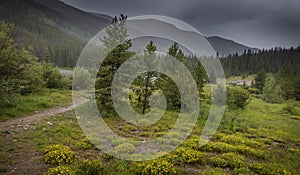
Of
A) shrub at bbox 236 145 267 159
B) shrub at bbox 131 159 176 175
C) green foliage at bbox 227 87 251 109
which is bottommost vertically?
shrub at bbox 236 145 267 159

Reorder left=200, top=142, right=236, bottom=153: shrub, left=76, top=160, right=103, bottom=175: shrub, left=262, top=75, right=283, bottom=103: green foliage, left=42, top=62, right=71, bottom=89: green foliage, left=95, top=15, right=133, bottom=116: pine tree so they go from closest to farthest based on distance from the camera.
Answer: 1. left=76, top=160, right=103, bottom=175: shrub
2. left=200, top=142, right=236, bottom=153: shrub
3. left=95, top=15, right=133, bottom=116: pine tree
4. left=42, top=62, right=71, bottom=89: green foliage
5. left=262, top=75, right=283, bottom=103: green foliage

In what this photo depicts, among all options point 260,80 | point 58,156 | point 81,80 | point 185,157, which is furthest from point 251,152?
point 260,80

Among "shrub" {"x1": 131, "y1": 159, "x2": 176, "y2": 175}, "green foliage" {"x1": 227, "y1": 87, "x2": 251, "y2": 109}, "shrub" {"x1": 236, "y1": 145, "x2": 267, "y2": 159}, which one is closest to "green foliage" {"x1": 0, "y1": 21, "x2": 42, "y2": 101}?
"shrub" {"x1": 131, "y1": 159, "x2": 176, "y2": 175}

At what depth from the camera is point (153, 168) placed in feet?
28.4

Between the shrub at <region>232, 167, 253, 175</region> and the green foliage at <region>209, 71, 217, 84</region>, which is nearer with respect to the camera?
the shrub at <region>232, 167, 253, 175</region>

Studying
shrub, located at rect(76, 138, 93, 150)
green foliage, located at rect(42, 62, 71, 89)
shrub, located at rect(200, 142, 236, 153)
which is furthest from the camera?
green foliage, located at rect(42, 62, 71, 89)

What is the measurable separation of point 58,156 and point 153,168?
4729mm

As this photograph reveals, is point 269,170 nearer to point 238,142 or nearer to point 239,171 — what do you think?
point 239,171

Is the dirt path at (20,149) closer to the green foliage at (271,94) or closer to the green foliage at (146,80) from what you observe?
the green foliage at (146,80)

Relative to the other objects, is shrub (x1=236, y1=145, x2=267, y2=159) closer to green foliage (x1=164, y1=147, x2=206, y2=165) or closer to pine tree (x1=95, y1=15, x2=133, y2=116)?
green foliage (x1=164, y1=147, x2=206, y2=165)

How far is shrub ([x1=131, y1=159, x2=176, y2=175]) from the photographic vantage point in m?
8.42

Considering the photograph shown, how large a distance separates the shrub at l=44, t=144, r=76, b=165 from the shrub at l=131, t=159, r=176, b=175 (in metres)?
3.21

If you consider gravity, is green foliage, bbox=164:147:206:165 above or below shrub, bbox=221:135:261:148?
above

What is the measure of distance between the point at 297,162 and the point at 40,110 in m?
22.1
